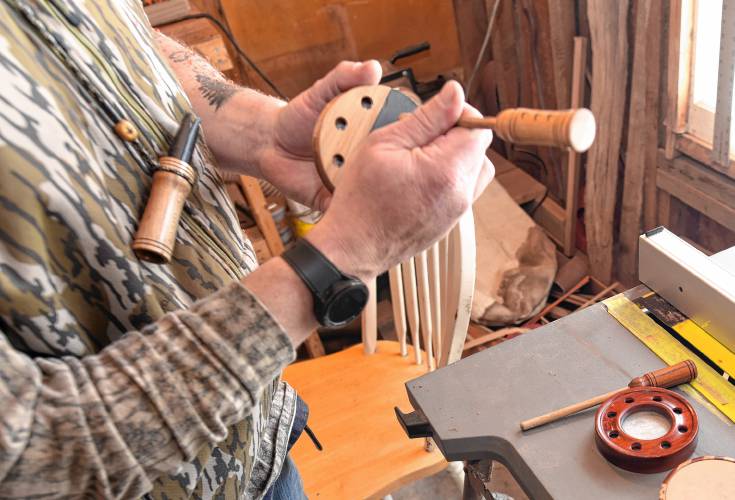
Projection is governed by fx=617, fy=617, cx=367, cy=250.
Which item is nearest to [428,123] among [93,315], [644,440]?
[93,315]

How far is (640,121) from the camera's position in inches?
68.0

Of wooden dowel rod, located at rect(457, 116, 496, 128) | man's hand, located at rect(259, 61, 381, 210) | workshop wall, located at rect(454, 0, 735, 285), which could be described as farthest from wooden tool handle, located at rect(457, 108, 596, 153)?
workshop wall, located at rect(454, 0, 735, 285)

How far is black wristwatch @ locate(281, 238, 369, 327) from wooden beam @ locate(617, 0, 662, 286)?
53.6 inches

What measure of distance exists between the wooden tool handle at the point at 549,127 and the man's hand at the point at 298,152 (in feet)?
0.88

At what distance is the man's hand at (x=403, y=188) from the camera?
1.99 ft

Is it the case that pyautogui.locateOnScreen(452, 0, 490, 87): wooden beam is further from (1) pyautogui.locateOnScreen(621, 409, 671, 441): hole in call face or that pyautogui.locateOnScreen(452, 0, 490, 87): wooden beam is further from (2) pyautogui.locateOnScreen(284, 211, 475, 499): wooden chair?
(1) pyautogui.locateOnScreen(621, 409, 671, 441): hole in call face

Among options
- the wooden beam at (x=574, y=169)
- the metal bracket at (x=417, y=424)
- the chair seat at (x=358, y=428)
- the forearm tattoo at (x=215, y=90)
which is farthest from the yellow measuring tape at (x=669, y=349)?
the wooden beam at (x=574, y=169)

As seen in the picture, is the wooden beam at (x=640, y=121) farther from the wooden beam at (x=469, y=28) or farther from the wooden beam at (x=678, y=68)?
the wooden beam at (x=469, y=28)

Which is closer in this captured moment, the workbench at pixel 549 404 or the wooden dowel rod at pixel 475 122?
the wooden dowel rod at pixel 475 122

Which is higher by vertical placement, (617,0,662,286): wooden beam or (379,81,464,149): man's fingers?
(379,81,464,149): man's fingers

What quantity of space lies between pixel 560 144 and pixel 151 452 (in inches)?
17.7

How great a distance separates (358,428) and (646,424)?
0.65 metres

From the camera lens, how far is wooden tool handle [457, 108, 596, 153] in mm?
543

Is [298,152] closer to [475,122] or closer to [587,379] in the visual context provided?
[475,122]
